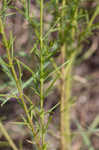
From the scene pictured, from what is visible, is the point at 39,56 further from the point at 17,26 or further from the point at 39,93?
the point at 17,26

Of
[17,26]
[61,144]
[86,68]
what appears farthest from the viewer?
[86,68]

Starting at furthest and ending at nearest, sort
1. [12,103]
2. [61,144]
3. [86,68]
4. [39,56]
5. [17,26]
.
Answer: [86,68]
[12,103]
[17,26]
[61,144]
[39,56]

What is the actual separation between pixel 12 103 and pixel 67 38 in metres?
0.70

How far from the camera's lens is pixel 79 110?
1654mm

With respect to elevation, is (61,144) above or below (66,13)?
below

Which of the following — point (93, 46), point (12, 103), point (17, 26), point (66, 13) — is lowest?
point (12, 103)

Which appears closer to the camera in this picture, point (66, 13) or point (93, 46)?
point (66, 13)

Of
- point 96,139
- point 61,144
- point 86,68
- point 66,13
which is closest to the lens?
point 66,13

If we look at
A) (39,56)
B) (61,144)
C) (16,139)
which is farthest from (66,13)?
(16,139)

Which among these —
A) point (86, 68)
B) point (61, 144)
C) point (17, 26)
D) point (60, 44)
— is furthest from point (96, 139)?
point (60, 44)

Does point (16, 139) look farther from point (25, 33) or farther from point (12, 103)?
point (25, 33)

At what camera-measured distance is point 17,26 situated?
1214 millimetres

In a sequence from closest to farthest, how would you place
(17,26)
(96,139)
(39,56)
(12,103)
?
(39,56)
(17,26)
(12,103)
(96,139)

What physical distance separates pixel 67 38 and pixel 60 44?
26mm
